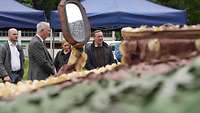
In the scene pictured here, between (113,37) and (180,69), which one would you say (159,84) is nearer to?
(180,69)

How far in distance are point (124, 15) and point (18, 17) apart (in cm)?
194

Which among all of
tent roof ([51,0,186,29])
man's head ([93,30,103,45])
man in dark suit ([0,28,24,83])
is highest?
tent roof ([51,0,186,29])

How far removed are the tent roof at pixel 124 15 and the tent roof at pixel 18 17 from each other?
0.33 metres

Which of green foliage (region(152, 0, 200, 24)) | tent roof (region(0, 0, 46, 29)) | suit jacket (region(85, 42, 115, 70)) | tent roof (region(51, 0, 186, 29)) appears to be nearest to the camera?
suit jacket (region(85, 42, 115, 70))

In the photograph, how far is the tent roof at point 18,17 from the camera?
36.1 feet

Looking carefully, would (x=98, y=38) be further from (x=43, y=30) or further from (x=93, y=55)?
(x=43, y=30)

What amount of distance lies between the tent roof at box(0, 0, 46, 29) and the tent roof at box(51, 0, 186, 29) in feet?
1.09

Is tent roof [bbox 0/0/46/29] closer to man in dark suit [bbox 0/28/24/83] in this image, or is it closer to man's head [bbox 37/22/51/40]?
man in dark suit [bbox 0/28/24/83]

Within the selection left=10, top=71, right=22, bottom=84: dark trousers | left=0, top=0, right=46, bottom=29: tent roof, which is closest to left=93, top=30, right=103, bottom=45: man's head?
left=10, top=71, right=22, bottom=84: dark trousers

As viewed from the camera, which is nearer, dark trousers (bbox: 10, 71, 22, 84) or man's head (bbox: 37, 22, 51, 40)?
man's head (bbox: 37, 22, 51, 40)

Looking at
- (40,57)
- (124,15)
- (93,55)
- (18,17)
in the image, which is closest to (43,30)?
(40,57)

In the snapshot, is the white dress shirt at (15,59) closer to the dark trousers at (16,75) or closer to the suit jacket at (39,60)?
the dark trousers at (16,75)

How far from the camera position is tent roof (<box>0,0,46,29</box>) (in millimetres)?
11016

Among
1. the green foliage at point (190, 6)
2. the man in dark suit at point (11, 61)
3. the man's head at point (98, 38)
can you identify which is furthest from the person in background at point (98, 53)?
the green foliage at point (190, 6)
